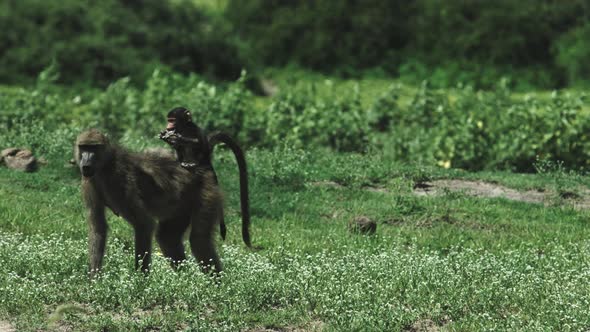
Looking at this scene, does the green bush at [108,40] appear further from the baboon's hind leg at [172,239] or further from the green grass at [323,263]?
the baboon's hind leg at [172,239]

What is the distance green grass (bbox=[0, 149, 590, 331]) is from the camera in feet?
29.0

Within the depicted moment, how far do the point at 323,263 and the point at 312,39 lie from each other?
18949 millimetres

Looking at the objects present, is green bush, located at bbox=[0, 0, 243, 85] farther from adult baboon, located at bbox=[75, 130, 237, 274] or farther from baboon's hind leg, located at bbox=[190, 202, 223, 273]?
baboon's hind leg, located at bbox=[190, 202, 223, 273]

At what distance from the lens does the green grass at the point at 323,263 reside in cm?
883

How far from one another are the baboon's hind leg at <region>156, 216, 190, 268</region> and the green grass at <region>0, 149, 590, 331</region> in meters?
0.10

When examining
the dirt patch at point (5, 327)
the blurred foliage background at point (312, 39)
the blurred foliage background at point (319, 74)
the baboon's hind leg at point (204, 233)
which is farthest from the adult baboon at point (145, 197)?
the blurred foliage background at point (312, 39)

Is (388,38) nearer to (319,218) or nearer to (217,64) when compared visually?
(217,64)

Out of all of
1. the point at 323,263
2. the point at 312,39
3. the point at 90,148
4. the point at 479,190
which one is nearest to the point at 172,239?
the point at 90,148

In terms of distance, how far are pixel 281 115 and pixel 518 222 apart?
5572 millimetres

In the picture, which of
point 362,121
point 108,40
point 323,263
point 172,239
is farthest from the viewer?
point 108,40

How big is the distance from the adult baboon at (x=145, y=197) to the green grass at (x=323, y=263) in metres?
0.25

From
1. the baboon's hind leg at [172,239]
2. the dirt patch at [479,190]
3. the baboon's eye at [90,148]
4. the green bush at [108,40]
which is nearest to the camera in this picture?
the baboon's eye at [90,148]

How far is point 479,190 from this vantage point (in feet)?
47.8

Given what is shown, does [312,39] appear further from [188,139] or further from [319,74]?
[188,139]
